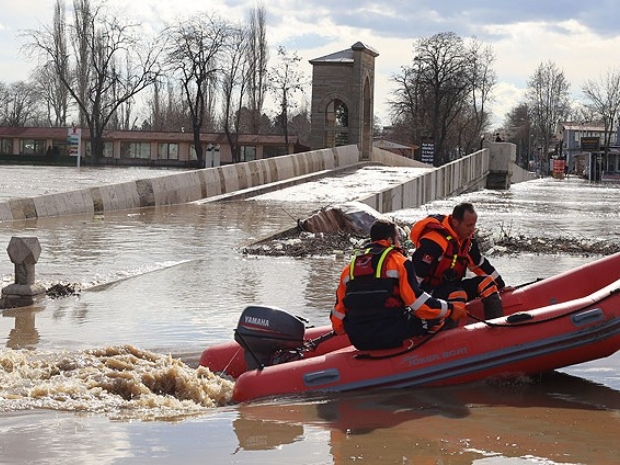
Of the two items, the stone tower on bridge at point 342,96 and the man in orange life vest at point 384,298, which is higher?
the stone tower on bridge at point 342,96

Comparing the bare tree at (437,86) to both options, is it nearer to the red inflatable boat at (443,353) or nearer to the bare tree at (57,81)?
the bare tree at (57,81)

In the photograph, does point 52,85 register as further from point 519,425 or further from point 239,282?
point 519,425

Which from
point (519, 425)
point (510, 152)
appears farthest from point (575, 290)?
point (510, 152)

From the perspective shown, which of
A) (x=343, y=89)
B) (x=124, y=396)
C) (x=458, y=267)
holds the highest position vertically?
(x=343, y=89)

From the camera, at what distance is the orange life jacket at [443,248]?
844 cm

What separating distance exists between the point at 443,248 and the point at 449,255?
110mm

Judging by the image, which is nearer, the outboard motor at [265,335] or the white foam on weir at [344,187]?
the outboard motor at [265,335]

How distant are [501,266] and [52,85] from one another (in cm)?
10111

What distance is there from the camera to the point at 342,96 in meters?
47.9

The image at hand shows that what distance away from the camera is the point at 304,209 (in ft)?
85.3

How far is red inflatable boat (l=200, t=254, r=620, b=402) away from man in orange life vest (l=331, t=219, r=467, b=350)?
0.11 meters

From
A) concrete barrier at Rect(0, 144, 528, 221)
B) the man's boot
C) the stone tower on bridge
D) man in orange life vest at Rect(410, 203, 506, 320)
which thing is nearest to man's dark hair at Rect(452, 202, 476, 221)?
man in orange life vest at Rect(410, 203, 506, 320)

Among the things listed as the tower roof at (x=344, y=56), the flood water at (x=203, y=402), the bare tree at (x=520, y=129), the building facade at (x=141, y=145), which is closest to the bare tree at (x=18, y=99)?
the building facade at (x=141, y=145)

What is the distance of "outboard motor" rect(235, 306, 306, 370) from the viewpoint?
8.01 m
